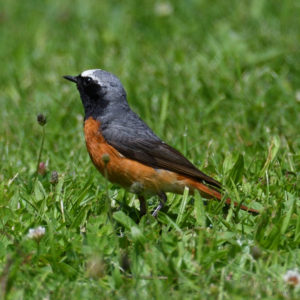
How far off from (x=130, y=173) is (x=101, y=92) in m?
0.95

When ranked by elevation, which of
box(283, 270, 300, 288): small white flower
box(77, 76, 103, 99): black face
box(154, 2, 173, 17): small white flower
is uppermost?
box(154, 2, 173, 17): small white flower

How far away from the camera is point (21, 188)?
5398mm

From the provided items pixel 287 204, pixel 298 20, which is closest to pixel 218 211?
pixel 287 204

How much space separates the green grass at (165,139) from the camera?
3959 millimetres

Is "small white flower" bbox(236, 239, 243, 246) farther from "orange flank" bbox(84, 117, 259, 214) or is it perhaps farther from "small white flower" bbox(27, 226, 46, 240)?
"small white flower" bbox(27, 226, 46, 240)

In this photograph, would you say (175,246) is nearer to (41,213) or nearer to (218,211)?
(218,211)

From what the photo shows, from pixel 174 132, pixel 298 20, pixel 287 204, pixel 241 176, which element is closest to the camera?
pixel 287 204

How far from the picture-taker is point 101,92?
571 cm

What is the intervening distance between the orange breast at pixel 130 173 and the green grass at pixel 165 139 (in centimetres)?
20

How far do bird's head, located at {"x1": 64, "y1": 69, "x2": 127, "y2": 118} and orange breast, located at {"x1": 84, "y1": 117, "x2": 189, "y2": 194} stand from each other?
0.46 meters

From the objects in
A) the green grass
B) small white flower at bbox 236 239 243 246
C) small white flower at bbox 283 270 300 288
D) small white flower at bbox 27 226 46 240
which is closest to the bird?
the green grass

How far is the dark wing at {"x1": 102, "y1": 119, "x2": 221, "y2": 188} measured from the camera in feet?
17.2

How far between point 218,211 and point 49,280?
1.51m

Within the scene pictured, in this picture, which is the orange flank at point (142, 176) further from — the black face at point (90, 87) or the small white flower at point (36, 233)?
the small white flower at point (36, 233)
